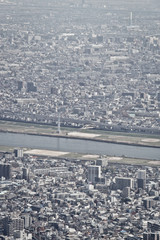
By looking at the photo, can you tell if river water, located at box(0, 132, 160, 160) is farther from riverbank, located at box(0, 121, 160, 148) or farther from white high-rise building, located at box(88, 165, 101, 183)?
white high-rise building, located at box(88, 165, 101, 183)

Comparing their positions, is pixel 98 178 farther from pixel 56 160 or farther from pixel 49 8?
pixel 49 8

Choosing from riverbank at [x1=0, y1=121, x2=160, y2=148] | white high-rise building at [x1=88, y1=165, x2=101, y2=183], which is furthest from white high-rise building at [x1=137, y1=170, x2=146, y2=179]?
riverbank at [x1=0, y1=121, x2=160, y2=148]

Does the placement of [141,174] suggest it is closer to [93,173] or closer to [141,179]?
[141,179]

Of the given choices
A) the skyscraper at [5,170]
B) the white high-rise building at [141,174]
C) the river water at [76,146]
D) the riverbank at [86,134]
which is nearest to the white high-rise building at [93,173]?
the white high-rise building at [141,174]

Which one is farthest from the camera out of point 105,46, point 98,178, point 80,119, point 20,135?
point 105,46

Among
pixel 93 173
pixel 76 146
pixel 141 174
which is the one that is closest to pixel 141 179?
pixel 141 174

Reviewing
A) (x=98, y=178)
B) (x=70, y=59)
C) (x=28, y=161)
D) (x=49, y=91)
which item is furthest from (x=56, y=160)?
(x=70, y=59)
